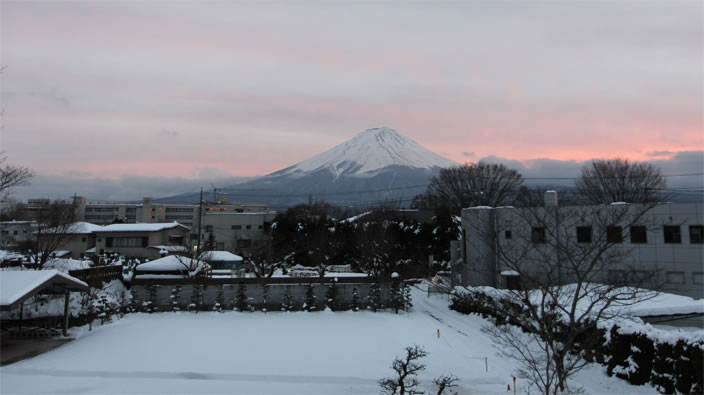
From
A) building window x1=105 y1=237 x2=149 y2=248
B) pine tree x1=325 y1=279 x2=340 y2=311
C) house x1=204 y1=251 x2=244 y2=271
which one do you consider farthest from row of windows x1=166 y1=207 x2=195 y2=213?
pine tree x1=325 y1=279 x2=340 y2=311

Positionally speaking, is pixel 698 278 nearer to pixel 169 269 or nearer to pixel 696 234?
pixel 696 234

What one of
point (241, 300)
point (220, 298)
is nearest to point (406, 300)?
point (241, 300)

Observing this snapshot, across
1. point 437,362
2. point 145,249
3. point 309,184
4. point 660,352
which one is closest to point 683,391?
point 660,352

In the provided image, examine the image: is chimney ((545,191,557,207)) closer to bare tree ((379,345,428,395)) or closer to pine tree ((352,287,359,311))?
pine tree ((352,287,359,311))

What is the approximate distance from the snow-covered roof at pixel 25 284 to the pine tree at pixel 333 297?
32.1 ft

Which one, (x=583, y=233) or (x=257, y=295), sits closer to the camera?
(x=257, y=295)

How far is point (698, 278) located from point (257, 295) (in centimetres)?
1988

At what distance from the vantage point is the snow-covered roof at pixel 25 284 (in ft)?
36.1

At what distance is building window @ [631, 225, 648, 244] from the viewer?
19.9m

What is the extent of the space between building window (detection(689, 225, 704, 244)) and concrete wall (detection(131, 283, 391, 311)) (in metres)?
13.9

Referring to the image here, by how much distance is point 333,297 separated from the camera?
19328 millimetres

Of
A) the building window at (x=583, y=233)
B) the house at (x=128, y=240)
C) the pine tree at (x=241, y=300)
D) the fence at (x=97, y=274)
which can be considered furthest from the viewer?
the house at (x=128, y=240)

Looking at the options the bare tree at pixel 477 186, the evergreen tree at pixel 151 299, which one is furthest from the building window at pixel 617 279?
the bare tree at pixel 477 186

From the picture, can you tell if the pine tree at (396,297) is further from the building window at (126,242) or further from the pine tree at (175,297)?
the building window at (126,242)
